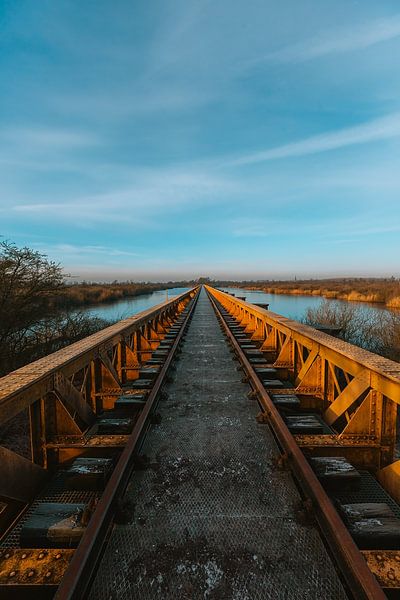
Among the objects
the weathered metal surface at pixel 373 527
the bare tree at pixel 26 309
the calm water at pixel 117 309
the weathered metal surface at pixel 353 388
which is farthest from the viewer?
the calm water at pixel 117 309

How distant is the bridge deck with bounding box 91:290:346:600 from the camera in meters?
1.74

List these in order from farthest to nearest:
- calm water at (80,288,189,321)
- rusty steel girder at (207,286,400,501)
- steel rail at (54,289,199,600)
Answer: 1. calm water at (80,288,189,321)
2. rusty steel girder at (207,286,400,501)
3. steel rail at (54,289,199,600)

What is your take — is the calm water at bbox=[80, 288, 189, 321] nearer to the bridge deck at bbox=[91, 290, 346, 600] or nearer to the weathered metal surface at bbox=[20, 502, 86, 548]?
the bridge deck at bbox=[91, 290, 346, 600]

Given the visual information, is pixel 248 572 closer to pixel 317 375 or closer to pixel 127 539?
pixel 127 539

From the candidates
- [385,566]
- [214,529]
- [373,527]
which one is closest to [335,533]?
[385,566]

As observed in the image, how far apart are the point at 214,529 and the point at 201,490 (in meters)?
0.43

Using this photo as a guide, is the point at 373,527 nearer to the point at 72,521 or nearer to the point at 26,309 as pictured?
the point at 72,521

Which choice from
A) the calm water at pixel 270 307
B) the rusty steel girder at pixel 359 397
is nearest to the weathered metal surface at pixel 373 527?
the rusty steel girder at pixel 359 397

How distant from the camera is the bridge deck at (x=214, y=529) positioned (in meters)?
1.74

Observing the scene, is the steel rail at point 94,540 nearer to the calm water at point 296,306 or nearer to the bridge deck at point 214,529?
the bridge deck at point 214,529

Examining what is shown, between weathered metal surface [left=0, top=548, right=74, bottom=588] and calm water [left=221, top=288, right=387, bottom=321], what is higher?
weathered metal surface [left=0, top=548, right=74, bottom=588]

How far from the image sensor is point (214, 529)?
215 cm

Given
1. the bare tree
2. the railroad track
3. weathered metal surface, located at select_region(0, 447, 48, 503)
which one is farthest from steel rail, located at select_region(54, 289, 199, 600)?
the bare tree

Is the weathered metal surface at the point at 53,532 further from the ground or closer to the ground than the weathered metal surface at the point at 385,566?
closer to the ground
